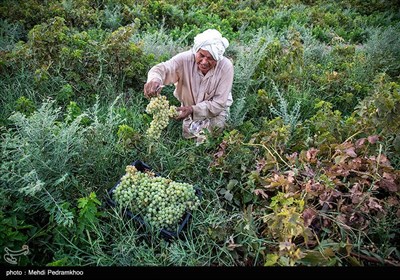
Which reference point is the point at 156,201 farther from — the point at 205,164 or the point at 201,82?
the point at 201,82

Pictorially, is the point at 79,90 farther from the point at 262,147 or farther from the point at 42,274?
the point at 42,274

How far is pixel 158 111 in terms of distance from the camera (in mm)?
2848

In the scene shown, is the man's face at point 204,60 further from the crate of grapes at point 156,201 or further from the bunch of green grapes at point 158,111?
the crate of grapes at point 156,201

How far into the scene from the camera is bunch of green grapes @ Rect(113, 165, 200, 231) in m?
2.52

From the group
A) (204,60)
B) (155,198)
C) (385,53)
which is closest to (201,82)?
(204,60)

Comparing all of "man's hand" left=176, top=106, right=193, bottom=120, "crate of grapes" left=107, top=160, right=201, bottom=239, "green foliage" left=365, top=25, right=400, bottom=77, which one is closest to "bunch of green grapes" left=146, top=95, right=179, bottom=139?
"man's hand" left=176, top=106, right=193, bottom=120

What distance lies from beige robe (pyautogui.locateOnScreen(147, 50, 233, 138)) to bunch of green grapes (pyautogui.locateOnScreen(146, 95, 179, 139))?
0.46 metres

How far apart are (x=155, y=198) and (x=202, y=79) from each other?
1.27m

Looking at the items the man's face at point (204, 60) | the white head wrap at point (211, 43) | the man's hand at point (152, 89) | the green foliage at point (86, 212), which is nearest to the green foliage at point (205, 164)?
the green foliage at point (86, 212)

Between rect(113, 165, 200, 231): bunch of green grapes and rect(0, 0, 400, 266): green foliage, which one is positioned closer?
rect(0, 0, 400, 266): green foliage

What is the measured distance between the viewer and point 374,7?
816cm

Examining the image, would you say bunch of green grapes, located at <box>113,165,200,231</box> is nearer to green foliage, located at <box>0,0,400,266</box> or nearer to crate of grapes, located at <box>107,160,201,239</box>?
crate of grapes, located at <box>107,160,201,239</box>

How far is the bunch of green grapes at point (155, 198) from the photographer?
252cm

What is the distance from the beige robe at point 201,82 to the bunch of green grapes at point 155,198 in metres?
0.83
